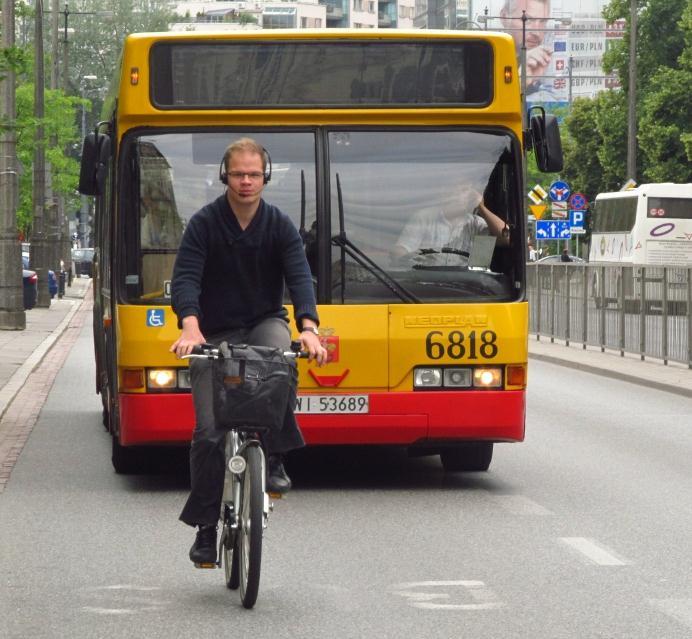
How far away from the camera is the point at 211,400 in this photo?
7.45 meters

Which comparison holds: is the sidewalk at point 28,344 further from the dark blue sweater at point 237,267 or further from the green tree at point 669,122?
the green tree at point 669,122

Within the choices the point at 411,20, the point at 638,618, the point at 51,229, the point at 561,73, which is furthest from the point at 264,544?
the point at 411,20

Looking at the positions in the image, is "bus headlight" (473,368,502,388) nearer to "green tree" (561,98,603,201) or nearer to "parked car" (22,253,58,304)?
"parked car" (22,253,58,304)

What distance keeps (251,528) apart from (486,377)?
4.14 m

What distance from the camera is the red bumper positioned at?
422 inches

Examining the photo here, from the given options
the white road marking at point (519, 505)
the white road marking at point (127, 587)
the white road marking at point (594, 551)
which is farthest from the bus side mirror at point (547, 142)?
the white road marking at point (127, 587)

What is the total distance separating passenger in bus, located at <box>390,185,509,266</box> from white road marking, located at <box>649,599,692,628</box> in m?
3.84

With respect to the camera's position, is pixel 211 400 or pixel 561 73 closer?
pixel 211 400

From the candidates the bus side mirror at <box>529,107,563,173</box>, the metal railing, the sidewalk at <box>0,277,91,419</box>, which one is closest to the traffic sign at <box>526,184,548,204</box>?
the sidewalk at <box>0,277,91,419</box>

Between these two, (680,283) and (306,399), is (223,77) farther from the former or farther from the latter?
(680,283)

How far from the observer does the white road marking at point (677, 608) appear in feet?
22.9

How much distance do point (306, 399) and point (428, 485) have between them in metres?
1.08

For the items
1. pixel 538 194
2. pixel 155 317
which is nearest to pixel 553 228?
pixel 538 194

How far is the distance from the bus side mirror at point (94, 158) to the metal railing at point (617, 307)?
12.1 m
